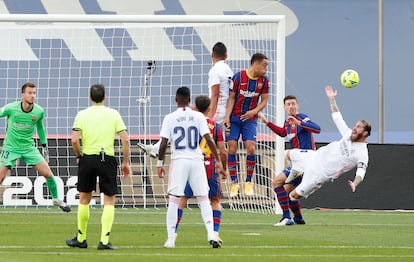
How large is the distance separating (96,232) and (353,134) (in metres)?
3.98

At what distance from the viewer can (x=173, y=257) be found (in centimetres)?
1338

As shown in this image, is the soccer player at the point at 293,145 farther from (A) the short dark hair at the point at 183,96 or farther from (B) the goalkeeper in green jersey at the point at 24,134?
(A) the short dark hair at the point at 183,96

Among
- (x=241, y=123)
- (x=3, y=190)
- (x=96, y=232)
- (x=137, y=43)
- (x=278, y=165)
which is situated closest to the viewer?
(x=96, y=232)

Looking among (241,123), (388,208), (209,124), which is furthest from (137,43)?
(209,124)

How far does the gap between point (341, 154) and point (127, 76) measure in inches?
365

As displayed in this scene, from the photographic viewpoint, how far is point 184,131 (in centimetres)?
1437

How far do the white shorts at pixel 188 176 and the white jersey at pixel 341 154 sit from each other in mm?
3755

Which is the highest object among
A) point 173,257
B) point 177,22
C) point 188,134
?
point 177,22

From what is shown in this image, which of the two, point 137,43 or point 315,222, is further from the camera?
point 137,43

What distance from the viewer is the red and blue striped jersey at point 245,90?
61.4 feet

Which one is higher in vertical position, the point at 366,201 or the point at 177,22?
the point at 177,22

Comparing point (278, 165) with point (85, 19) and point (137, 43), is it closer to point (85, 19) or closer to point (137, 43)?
point (85, 19)

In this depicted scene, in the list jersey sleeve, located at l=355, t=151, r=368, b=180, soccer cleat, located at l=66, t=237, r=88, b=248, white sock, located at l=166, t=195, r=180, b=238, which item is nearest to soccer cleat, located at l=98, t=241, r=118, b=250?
soccer cleat, located at l=66, t=237, r=88, b=248

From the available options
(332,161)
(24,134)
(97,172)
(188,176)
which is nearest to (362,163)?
(332,161)
